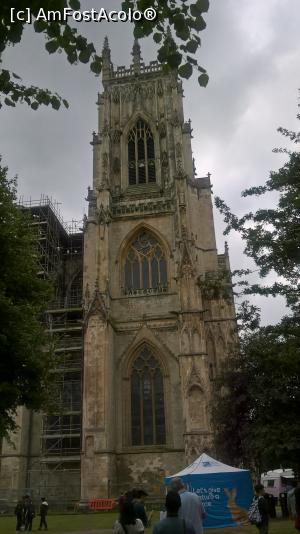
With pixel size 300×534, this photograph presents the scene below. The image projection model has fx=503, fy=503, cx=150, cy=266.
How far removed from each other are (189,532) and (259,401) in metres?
12.9

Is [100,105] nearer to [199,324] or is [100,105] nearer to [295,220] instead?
[199,324]

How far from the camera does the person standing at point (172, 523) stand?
4.77 metres

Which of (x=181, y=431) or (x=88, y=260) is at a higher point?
(x=88, y=260)

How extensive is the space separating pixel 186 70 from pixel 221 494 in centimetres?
1186

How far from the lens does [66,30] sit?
5.38 metres

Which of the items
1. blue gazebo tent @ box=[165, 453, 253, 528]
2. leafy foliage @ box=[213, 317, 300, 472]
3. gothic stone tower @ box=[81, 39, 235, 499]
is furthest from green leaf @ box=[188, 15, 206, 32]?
gothic stone tower @ box=[81, 39, 235, 499]

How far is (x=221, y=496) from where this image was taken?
13727 millimetres

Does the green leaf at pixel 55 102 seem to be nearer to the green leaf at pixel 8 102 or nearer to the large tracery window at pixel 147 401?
the green leaf at pixel 8 102

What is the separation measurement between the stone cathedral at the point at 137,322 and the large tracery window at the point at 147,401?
56 millimetres

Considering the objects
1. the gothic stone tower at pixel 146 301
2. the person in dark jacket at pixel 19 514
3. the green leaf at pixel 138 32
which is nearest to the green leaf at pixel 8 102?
the green leaf at pixel 138 32

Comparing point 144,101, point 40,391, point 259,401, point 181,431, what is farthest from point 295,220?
point 144,101

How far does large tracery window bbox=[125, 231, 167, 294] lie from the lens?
30.8 m

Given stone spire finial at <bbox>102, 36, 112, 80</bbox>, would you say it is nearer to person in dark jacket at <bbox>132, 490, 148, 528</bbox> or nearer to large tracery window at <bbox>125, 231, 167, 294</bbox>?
large tracery window at <bbox>125, 231, 167, 294</bbox>

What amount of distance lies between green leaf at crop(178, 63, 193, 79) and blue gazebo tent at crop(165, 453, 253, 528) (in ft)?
37.0
